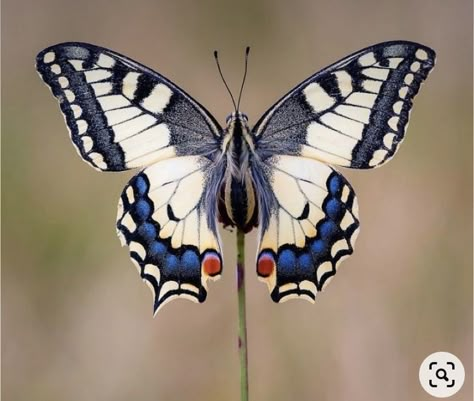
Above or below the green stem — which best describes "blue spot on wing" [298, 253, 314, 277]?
above

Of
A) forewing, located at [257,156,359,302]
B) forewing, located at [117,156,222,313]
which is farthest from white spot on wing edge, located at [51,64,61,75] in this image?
forewing, located at [257,156,359,302]

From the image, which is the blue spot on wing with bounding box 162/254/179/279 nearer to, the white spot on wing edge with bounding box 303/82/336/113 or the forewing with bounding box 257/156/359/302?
the forewing with bounding box 257/156/359/302

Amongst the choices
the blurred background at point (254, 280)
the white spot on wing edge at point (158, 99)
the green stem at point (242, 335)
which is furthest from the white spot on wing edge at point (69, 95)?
the blurred background at point (254, 280)

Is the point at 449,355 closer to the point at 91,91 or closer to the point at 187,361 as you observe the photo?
the point at 187,361

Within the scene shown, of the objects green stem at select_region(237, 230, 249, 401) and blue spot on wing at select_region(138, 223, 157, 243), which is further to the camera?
blue spot on wing at select_region(138, 223, 157, 243)

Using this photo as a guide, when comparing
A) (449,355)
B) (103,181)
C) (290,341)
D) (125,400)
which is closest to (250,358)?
(290,341)

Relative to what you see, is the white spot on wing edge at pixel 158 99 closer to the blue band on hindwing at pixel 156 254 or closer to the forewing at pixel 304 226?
the blue band on hindwing at pixel 156 254
